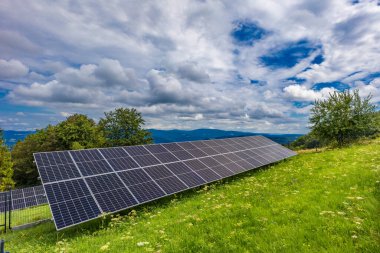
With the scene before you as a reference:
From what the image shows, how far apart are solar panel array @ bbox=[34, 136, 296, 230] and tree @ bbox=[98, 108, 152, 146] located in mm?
53290

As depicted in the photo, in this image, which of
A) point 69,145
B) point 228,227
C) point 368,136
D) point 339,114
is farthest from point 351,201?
point 69,145

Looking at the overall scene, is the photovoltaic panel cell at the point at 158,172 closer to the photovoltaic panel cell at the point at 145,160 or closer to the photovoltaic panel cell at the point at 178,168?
the photovoltaic panel cell at the point at 178,168

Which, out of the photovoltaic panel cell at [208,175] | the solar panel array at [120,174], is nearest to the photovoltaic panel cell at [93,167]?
the solar panel array at [120,174]

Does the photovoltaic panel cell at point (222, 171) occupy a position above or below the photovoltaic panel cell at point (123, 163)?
below

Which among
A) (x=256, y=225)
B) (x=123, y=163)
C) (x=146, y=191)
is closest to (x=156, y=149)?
(x=123, y=163)

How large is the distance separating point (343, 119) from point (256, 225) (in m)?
37.6

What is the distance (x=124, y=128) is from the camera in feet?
235

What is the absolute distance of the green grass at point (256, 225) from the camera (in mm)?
6051

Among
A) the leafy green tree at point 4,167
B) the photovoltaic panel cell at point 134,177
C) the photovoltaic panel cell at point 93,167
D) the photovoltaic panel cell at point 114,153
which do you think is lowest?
the leafy green tree at point 4,167

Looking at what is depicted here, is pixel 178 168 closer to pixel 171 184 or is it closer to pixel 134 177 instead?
pixel 171 184

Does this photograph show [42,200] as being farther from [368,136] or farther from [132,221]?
[368,136]

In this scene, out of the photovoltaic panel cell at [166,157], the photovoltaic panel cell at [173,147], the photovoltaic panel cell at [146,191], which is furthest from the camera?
the photovoltaic panel cell at [173,147]

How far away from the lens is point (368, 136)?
141 ft

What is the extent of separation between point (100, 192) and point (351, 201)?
10.8 m
